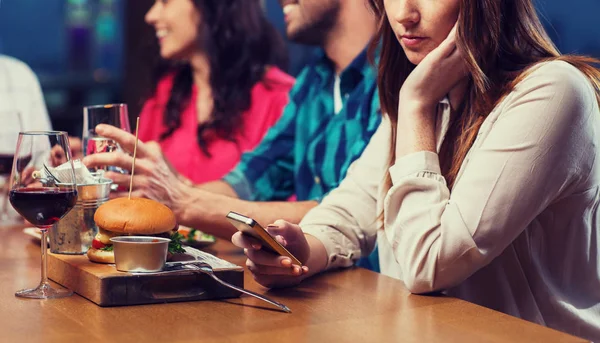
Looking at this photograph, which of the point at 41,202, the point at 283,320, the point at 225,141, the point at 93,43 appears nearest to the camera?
the point at 283,320

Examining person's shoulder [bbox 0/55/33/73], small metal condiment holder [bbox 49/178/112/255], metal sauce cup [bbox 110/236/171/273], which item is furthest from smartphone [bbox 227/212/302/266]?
person's shoulder [bbox 0/55/33/73]

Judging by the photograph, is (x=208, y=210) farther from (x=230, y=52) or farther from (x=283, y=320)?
(x=230, y=52)

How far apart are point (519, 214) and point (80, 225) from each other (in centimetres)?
81

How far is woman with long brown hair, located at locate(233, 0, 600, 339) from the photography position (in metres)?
1.42

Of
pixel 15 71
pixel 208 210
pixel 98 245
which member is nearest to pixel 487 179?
pixel 98 245

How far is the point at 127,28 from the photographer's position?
474cm

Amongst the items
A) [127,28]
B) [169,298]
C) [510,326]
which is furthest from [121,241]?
[127,28]

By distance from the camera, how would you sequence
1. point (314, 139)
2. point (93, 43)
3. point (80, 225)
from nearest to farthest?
1. point (80, 225)
2. point (314, 139)
3. point (93, 43)

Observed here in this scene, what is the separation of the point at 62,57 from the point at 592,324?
600cm

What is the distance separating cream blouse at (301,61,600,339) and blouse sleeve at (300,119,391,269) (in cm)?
1

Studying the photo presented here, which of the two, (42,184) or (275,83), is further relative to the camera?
(275,83)

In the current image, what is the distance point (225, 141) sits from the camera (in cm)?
333

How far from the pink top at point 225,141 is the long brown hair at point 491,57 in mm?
1656

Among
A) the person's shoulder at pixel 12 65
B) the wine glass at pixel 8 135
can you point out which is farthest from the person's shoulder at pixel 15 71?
the wine glass at pixel 8 135
